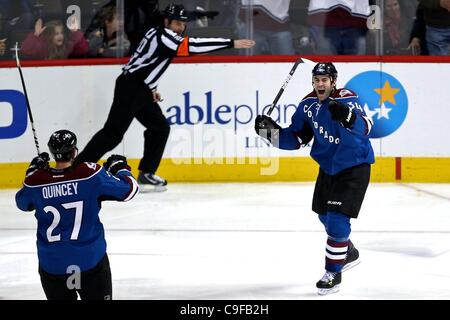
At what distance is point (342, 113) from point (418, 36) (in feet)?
13.7

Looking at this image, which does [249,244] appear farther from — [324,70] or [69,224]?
[69,224]

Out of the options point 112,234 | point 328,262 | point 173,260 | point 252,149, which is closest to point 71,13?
point 252,149

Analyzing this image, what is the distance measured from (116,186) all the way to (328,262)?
1.44m

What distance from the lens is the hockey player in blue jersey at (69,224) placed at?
13.1ft

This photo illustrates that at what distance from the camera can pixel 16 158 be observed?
8.62m

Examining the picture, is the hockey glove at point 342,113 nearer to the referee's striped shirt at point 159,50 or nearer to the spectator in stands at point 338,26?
the referee's striped shirt at point 159,50

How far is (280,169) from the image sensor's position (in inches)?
348

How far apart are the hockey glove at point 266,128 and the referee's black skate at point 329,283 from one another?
0.75 meters

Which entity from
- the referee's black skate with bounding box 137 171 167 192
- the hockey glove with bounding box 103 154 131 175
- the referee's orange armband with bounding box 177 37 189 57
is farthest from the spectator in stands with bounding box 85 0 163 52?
the hockey glove with bounding box 103 154 131 175

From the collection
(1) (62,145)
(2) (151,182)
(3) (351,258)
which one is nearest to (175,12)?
(2) (151,182)

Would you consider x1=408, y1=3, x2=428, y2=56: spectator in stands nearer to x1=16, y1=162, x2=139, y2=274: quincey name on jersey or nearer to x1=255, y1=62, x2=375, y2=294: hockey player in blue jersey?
x1=255, y1=62, x2=375, y2=294: hockey player in blue jersey

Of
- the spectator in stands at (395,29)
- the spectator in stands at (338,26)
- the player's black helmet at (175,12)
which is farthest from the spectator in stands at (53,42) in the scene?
the spectator in stands at (395,29)

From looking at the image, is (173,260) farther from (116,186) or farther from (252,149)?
(252,149)

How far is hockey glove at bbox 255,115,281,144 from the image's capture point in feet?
17.6
